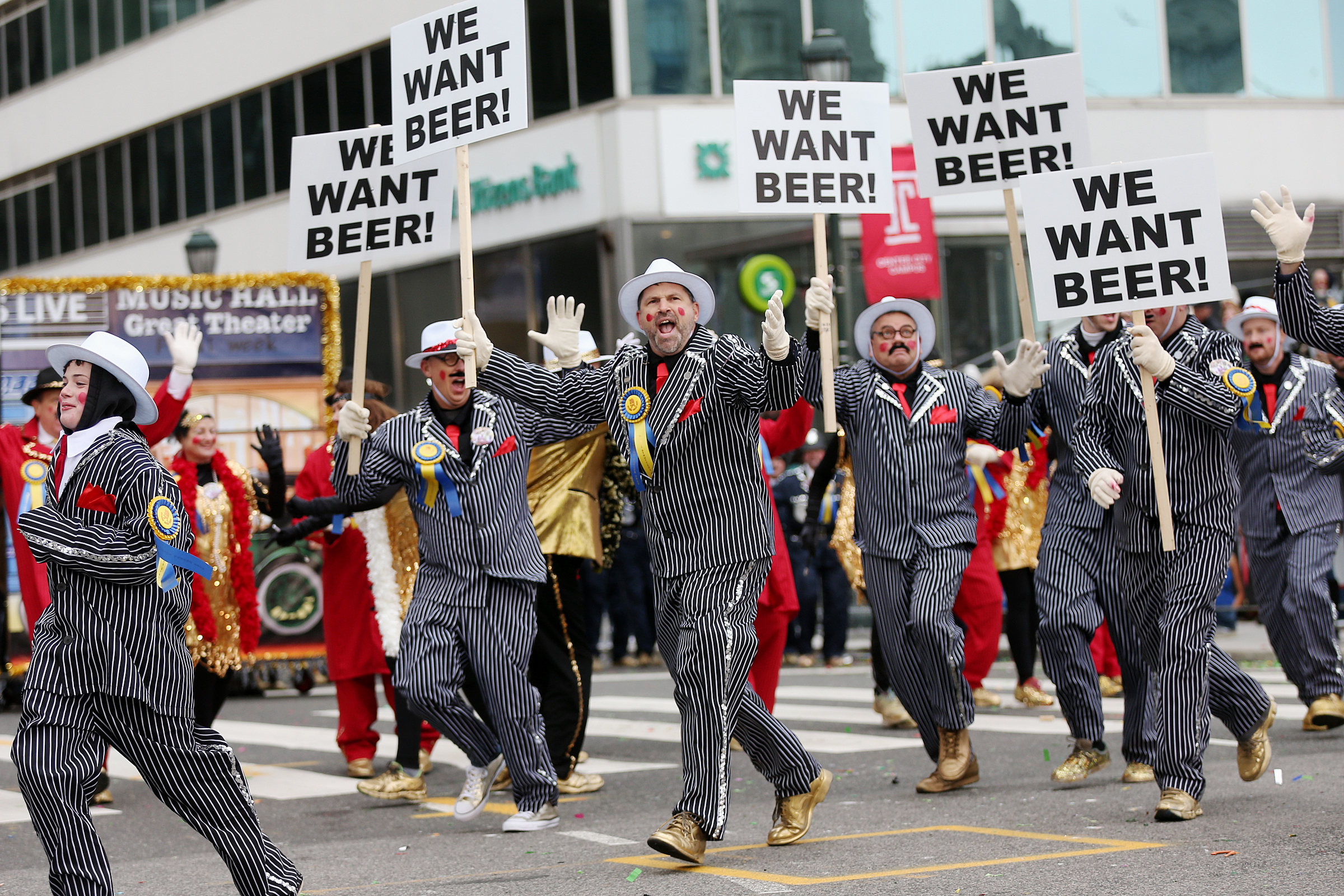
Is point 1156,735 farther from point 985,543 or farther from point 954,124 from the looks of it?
point 985,543

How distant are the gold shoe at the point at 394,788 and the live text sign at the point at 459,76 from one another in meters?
2.88

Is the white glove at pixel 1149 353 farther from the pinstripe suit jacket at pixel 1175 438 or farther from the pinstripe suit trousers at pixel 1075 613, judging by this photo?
the pinstripe suit trousers at pixel 1075 613

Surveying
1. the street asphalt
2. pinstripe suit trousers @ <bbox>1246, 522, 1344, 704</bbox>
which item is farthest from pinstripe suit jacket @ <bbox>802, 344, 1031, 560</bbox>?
pinstripe suit trousers @ <bbox>1246, 522, 1344, 704</bbox>

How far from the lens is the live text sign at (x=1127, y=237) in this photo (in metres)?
7.21

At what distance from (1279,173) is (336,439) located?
1996 cm

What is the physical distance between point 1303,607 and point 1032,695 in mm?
2240

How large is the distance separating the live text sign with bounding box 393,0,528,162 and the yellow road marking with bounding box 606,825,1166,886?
9.48ft

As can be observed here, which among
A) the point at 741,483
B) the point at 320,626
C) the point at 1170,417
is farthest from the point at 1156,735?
the point at 320,626

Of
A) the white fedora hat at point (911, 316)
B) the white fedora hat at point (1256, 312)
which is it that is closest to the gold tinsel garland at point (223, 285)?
the white fedora hat at point (911, 316)

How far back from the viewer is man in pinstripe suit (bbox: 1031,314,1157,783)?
26.0 feet

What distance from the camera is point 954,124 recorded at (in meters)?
8.23

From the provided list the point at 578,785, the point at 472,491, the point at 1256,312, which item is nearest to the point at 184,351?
the point at 472,491

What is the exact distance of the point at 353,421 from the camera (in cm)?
771

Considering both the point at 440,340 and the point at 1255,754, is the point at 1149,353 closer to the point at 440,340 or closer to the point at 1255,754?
the point at 1255,754
